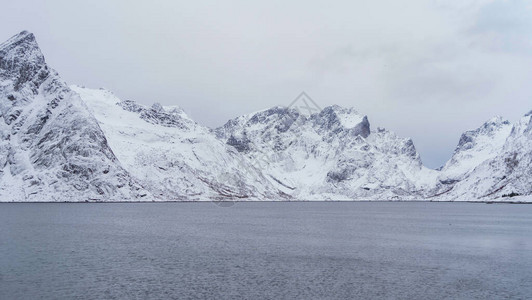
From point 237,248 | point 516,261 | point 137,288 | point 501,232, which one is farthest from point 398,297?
point 501,232

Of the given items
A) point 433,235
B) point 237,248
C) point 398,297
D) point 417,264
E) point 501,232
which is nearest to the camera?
point 398,297

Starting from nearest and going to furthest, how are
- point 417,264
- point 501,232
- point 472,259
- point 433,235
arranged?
point 417,264 → point 472,259 → point 433,235 → point 501,232

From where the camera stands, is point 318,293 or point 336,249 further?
point 336,249

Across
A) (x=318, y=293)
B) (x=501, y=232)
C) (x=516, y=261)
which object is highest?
(x=318, y=293)

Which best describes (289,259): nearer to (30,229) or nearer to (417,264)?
(417,264)

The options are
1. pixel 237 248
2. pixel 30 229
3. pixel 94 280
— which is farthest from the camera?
pixel 30 229

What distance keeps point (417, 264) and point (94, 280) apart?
50.3 m

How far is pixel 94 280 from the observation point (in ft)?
200

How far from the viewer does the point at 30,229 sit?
118125 millimetres

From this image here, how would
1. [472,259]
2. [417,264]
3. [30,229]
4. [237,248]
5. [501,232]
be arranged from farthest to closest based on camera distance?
[501,232] → [30,229] → [237,248] → [472,259] → [417,264]

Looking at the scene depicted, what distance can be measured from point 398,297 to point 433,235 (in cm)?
7843

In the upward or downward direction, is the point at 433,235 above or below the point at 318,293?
below

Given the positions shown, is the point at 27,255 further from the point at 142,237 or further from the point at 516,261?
the point at 516,261

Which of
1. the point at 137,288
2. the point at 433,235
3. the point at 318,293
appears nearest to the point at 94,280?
the point at 137,288
